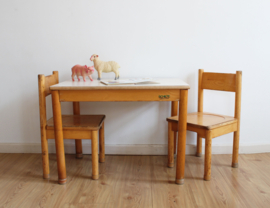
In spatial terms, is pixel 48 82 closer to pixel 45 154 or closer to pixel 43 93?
pixel 43 93

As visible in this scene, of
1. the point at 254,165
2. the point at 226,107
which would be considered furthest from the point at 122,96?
the point at 254,165

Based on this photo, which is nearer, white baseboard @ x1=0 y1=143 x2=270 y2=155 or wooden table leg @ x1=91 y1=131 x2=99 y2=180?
wooden table leg @ x1=91 y1=131 x2=99 y2=180

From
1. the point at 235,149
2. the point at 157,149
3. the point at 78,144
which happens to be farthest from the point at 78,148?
the point at 235,149

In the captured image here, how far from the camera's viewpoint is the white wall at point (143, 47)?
7.69ft

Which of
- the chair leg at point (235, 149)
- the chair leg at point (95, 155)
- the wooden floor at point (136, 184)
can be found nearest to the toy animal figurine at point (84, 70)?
the chair leg at point (95, 155)

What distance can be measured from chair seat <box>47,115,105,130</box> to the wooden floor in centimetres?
39

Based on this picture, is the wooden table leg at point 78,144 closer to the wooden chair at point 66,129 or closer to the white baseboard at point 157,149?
the white baseboard at point 157,149

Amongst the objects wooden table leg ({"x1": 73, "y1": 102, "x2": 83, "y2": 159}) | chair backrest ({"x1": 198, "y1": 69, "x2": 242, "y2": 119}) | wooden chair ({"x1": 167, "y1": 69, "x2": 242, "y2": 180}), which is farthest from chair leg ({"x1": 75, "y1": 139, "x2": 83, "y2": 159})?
chair backrest ({"x1": 198, "y1": 69, "x2": 242, "y2": 119})

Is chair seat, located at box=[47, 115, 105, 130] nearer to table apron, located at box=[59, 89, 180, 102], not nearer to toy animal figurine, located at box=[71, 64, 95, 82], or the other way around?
table apron, located at box=[59, 89, 180, 102]

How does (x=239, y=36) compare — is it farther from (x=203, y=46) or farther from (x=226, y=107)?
(x=226, y=107)

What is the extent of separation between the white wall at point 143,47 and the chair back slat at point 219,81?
14cm

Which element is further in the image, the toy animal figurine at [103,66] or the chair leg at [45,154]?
the toy animal figurine at [103,66]

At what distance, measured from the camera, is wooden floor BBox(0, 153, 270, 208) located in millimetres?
1719

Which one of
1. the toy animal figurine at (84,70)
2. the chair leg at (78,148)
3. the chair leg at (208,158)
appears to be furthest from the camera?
the chair leg at (78,148)
